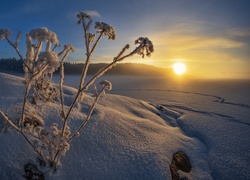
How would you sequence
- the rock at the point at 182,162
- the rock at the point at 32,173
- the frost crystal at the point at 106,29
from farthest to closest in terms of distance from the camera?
the rock at the point at 182,162 → the rock at the point at 32,173 → the frost crystal at the point at 106,29

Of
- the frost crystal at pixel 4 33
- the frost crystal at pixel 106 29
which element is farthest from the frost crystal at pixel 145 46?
the frost crystal at pixel 4 33

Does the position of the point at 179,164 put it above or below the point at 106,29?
below

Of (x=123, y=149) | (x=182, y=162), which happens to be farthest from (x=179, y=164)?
(x=123, y=149)

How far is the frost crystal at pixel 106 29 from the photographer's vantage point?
6.01 feet

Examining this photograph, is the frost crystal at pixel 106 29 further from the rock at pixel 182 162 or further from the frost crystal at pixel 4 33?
the rock at pixel 182 162

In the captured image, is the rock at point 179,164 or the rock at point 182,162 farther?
the rock at point 182,162

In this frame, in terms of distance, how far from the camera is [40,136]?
2648 millimetres

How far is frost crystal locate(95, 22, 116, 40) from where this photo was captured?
1832 mm

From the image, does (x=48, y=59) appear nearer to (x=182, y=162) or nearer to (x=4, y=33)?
(x=4, y=33)

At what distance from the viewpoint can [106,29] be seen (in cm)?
183

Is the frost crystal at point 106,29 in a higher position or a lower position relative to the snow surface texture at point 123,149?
higher

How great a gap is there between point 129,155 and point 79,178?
103 cm

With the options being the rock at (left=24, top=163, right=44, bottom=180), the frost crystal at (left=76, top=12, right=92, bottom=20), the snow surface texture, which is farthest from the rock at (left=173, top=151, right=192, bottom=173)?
the frost crystal at (left=76, top=12, right=92, bottom=20)

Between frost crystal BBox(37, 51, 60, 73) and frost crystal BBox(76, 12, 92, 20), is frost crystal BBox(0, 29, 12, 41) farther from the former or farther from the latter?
frost crystal BBox(76, 12, 92, 20)
